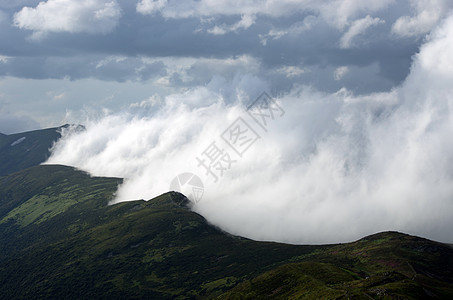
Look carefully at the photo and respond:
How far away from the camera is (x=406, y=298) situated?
648ft
